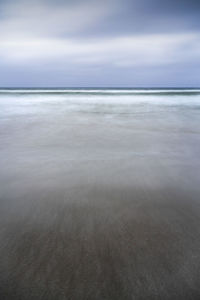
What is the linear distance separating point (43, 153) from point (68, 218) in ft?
7.77

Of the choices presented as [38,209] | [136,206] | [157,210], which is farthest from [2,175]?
[157,210]

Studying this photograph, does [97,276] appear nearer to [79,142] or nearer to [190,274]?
[190,274]

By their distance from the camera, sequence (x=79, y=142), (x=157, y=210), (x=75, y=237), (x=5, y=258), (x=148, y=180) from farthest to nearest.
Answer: (x=79, y=142)
(x=148, y=180)
(x=157, y=210)
(x=75, y=237)
(x=5, y=258)

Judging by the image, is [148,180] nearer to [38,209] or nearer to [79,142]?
[38,209]

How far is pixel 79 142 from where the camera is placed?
4.90 m

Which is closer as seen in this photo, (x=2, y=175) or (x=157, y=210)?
(x=157, y=210)

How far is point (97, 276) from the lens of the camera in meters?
1.24

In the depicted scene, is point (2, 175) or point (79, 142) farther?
point (79, 142)

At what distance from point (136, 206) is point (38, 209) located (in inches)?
38.8

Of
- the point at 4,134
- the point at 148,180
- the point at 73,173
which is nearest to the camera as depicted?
the point at 148,180

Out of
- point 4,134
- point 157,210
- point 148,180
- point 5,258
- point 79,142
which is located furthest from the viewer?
point 4,134

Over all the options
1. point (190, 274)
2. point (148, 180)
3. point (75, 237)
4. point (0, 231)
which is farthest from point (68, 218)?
point (148, 180)

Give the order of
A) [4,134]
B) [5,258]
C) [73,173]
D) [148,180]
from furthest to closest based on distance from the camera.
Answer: [4,134]
[73,173]
[148,180]
[5,258]

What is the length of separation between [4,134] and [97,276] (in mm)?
5393
